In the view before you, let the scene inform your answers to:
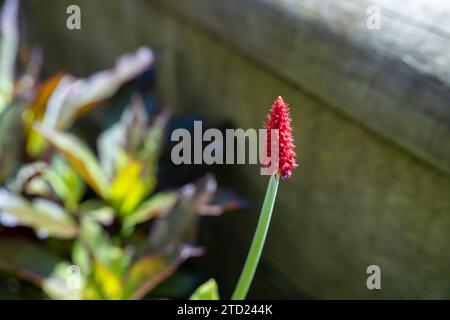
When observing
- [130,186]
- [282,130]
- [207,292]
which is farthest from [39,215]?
[282,130]

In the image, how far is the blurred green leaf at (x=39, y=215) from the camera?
1.22m

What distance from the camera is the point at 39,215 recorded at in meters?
1.24

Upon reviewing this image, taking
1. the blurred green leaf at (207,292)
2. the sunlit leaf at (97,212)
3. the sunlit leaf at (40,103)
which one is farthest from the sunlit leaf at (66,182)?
the blurred green leaf at (207,292)

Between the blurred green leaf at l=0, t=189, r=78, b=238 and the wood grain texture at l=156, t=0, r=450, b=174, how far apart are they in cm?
54

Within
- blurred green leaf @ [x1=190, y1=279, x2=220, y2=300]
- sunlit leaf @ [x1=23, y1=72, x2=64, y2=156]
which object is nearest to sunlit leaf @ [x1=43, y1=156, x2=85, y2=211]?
sunlit leaf @ [x1=23, y1=72, x2=64, y2=156]

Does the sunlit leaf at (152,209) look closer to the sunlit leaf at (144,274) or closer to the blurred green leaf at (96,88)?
the sunlit leaf at (144,274)

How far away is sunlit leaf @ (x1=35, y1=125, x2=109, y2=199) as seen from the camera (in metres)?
1.29

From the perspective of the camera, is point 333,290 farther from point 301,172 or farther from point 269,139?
point 269,139

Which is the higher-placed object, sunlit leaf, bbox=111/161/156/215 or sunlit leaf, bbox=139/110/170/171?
sunlit leaf, bbox=139/110/170/171

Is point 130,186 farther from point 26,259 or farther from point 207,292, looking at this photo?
point 207,292

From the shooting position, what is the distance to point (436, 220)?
100cm

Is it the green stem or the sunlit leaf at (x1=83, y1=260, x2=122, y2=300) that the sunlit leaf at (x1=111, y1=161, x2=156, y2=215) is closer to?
the sunlit leaf at (x1=83, y1=260, x2=122, y2=300)

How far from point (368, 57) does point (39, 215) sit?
75 cm
